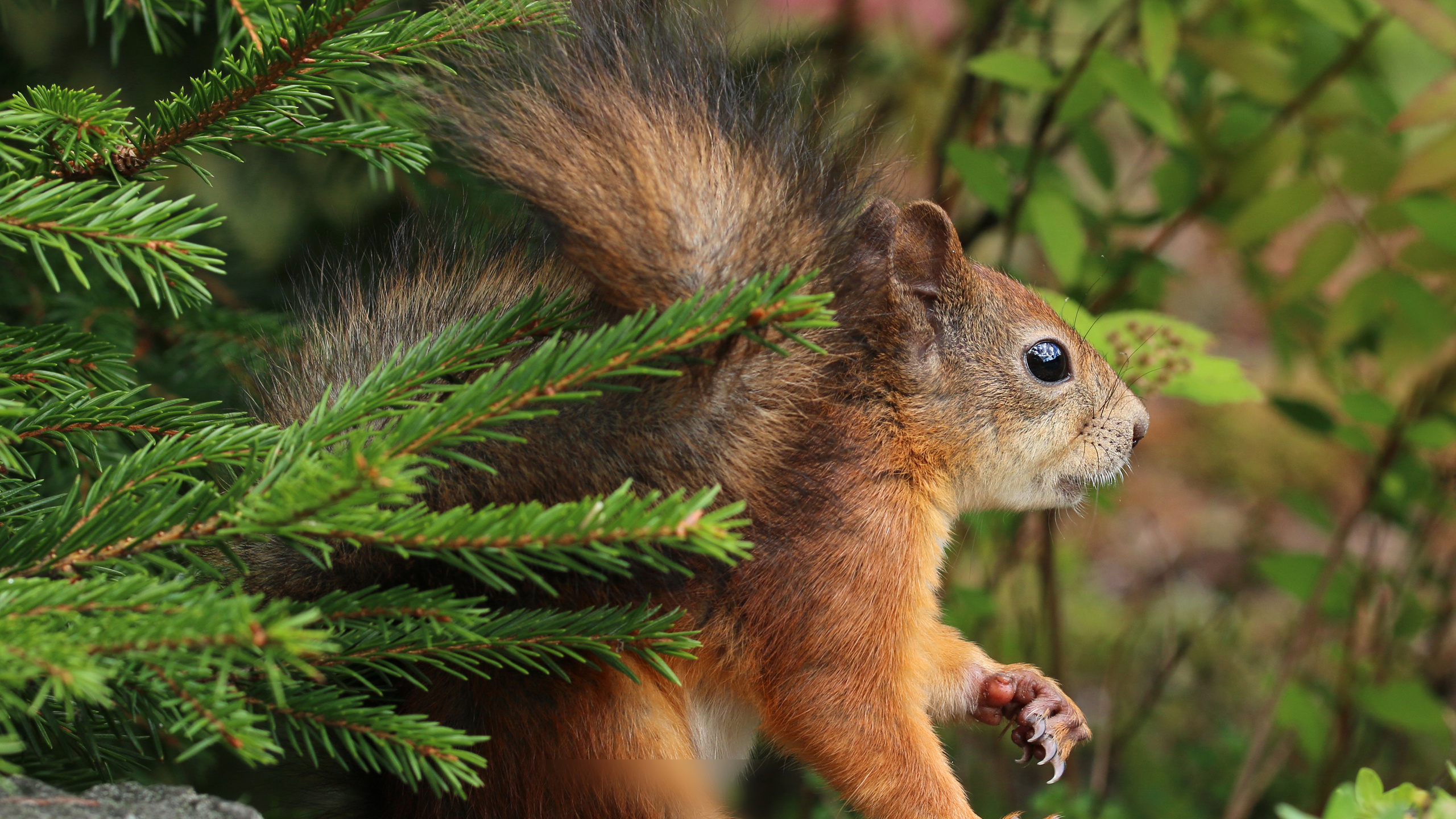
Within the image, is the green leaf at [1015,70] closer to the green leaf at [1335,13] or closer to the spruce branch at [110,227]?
the green leaf at [1335,13]

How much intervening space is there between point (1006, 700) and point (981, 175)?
2.92 ft

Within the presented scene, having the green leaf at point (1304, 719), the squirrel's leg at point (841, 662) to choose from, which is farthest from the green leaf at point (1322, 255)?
the squirrel's leg at point (841, 662)

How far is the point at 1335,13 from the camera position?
5.78 feet

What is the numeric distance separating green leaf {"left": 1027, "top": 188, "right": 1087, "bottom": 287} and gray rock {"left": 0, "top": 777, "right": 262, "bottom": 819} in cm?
142

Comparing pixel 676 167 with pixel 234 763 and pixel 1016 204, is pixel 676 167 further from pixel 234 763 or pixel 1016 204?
pixel 234 763

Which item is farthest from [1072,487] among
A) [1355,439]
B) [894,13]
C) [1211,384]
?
[894,13]

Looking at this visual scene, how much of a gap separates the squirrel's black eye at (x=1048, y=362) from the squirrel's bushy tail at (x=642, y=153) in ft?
1.09

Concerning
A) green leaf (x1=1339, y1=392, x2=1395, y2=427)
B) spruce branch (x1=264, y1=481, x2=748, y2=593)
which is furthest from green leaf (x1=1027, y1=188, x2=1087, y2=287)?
spruce branch (x1=264, y1=481, x2=748, y2=593)

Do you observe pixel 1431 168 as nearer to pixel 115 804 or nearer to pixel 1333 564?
pixel 1333 564

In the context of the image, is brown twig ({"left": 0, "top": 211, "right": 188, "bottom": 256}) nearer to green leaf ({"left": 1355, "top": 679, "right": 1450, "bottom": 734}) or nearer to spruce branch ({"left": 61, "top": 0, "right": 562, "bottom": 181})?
spruce branch ({"left": 61, "top": 0, "right": 562, "bottom": 181})

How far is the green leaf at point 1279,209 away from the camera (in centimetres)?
194

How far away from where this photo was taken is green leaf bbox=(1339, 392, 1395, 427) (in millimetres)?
2043

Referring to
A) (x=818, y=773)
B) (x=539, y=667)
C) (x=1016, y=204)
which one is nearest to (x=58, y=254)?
(x=539, y=667)

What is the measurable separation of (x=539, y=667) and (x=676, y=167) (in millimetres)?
547
